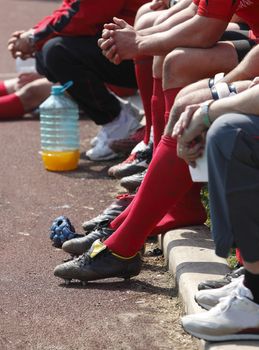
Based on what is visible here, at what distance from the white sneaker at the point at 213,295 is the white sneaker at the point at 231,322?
0.16 meters

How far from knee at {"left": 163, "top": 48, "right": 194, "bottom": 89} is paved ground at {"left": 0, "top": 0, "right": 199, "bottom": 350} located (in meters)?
0.88

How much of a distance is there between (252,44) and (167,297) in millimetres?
1264

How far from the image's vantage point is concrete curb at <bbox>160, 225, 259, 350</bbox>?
164 inches

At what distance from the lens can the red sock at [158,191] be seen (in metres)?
4.32

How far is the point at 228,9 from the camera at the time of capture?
434cm

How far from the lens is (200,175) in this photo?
377cm

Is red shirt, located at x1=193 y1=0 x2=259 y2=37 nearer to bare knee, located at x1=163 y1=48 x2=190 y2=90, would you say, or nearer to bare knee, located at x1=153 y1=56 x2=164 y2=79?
bare knee, located at x1=163 y1=48 x2=190 y2=90

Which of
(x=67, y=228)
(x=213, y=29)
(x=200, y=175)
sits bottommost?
(x=67, y=228)

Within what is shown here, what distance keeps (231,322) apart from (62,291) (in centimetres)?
104

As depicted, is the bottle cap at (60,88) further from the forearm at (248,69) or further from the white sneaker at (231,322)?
the white sneaker at (231,322)

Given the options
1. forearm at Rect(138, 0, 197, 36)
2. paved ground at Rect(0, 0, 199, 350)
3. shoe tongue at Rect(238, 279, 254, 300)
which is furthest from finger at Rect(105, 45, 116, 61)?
shoe tongue at Rect(238, 279, 254, 300)

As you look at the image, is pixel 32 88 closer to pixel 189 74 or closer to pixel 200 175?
pixel 189 74

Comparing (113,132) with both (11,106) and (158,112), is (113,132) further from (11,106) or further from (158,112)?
(158,112)

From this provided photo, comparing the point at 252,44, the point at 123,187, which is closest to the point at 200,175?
the point at 252,44
